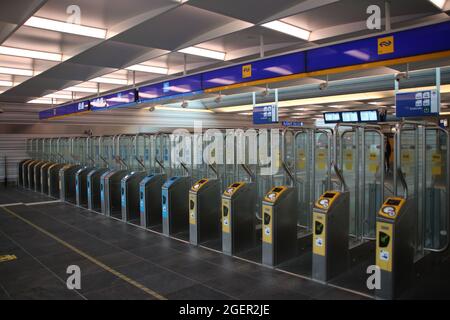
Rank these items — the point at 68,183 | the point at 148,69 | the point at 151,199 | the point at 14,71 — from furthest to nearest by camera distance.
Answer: the point at 68,183, the point at 14,71, the point at 148,69, the point at 151,199

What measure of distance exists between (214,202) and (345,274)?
2.32 metres

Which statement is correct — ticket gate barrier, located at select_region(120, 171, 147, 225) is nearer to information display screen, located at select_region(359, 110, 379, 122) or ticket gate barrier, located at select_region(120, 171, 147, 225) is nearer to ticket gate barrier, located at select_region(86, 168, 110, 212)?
ticket gate barrier, located at select_region(86, 168, 110, 212)

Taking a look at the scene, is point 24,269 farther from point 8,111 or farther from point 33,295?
point 8,111

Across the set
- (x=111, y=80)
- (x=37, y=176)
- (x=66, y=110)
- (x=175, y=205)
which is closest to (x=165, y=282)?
(x=175, y=205)

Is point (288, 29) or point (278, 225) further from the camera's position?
point (288, 29)

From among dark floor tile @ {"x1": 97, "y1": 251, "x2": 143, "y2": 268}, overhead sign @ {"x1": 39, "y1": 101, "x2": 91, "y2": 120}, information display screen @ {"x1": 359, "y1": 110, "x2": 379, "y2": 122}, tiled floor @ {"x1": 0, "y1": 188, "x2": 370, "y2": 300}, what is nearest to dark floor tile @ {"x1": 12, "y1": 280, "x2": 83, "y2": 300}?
tiled floor @ {"x1": 0, "y1": 188, "x2": 370, "y2": 300}

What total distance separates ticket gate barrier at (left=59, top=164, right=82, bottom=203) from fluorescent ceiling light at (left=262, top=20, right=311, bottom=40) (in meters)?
6.96

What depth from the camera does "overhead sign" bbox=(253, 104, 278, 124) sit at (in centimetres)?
952

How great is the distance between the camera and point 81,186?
8.92 metres

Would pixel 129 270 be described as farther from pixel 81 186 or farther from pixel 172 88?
pixel 81 186

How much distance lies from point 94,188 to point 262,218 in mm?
4923

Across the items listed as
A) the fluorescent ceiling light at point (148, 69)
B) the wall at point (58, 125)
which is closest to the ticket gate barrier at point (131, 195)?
the fluorescent ceiling light at point (148, 69)

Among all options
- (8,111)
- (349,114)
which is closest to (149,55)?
(349,114)

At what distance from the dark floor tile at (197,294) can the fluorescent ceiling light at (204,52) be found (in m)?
3.74
